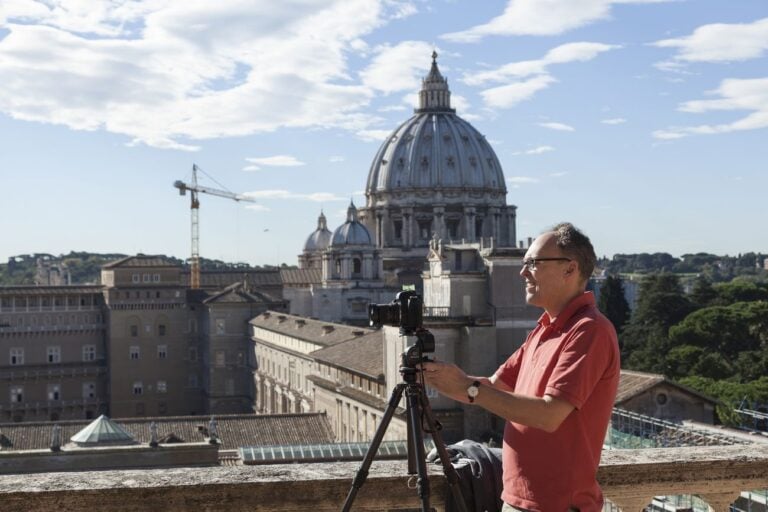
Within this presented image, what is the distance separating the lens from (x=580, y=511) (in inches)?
166

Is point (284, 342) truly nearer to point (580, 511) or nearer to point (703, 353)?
point (703, 353)

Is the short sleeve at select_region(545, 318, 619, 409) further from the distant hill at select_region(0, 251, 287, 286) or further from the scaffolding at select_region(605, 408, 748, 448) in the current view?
the distant hill at select_region(0, 251, 287, 286)

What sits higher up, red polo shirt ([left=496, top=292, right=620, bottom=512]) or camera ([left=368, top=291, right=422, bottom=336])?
Result: camera ([left=368, top=291, right=422, bottom=336])

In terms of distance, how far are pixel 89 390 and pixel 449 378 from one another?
7308 centimetres

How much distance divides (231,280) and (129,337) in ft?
56.0

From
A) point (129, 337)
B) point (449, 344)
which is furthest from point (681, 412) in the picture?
point (129, 337)

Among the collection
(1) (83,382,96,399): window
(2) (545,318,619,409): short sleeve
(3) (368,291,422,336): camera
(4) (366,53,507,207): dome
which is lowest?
(1) (83,382,96,399): window

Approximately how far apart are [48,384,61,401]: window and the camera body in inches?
2785

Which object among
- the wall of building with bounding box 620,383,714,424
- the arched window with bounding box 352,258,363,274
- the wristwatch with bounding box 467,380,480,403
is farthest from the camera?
the arched window with bounding box 352,258,363,274

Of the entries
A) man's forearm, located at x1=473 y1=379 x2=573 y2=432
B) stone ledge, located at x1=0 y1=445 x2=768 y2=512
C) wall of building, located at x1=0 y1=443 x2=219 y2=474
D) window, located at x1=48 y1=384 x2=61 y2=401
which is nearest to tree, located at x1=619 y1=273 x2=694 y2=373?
wall of building, located at x1=0 y1=443 x2=219 y2=474

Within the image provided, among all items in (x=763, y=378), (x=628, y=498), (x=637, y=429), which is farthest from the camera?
(x=763, y=378)

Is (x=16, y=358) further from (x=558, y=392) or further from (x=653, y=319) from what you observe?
(x=558, y=392)

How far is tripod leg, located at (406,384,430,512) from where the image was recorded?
4422 mm

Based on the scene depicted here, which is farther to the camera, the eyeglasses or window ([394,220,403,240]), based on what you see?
window ([394,220,403,240])
